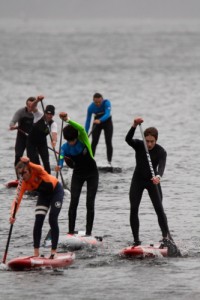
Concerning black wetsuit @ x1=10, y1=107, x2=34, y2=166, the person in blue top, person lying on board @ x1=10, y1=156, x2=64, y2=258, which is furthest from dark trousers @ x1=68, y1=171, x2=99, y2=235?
the person in blue top

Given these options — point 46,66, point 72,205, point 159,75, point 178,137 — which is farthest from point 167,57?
point 72,205

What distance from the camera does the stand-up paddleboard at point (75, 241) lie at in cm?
2098

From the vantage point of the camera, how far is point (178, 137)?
135 feet

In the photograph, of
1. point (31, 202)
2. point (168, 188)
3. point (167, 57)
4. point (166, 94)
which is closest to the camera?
point (31, 202)

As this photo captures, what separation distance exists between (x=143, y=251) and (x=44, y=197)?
6.92 ft

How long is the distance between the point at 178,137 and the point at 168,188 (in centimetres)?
1290

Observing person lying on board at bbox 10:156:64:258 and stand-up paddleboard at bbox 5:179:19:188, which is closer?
person lying on board at bbox 10:156:64:258

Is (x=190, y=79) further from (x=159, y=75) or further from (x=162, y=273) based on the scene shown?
(x=162, y=273)

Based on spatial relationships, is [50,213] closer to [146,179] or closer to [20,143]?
[146,179]

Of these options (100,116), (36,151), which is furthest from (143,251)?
(100,116)

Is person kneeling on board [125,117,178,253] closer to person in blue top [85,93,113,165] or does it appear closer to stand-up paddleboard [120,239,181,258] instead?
stand-up paddleboard [120,239,181,258]

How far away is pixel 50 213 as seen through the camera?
19.5 m

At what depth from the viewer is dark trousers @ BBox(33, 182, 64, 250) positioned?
1941 cm

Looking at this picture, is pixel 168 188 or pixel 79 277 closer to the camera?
pixel 79 277
